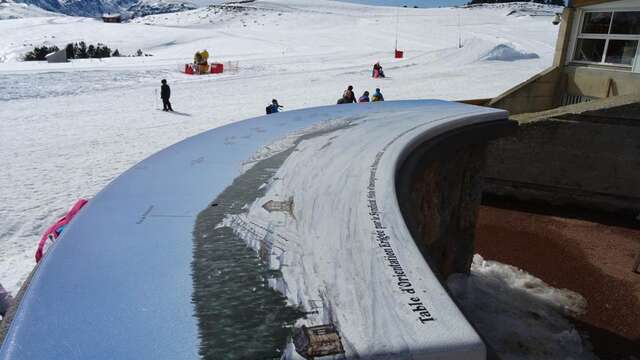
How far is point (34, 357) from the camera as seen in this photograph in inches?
60.2

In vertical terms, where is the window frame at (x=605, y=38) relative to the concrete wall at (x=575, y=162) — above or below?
above

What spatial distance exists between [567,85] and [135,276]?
50.2ft

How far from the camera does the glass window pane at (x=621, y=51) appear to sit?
12508mm

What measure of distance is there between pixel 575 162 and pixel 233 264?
32.4ft

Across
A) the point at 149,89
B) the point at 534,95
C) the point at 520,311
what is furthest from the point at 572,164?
the point at 149,89

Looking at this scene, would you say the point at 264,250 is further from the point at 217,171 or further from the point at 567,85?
the point at 567,85

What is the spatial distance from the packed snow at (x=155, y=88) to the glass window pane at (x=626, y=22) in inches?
283

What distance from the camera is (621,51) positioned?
12812mm

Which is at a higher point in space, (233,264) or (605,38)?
(605,38)

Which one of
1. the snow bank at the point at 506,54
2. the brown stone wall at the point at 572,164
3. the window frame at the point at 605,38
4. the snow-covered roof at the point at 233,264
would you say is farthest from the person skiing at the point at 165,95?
the snow bank at the point at 506,54

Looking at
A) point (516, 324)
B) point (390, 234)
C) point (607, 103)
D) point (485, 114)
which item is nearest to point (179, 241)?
point (390, 234)

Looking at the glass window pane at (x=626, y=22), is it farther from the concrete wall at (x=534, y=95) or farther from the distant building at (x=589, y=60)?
the concrete wall at (x=534, y=95)

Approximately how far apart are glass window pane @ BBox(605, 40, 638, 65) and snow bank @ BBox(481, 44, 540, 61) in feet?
71.5

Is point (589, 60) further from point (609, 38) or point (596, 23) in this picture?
point (596, 23)
